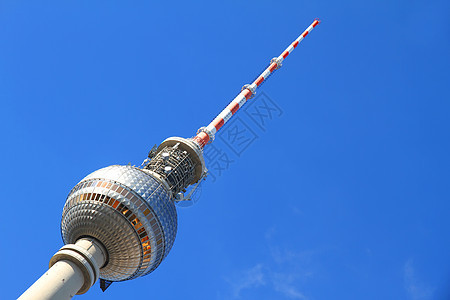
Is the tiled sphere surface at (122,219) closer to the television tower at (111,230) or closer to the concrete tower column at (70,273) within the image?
the television tower at (111,230)

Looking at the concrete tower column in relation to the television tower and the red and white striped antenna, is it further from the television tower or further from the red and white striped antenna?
the red and white striped antenna

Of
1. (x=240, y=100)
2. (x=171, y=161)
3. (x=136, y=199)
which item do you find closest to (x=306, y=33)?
(x=240, y=100)

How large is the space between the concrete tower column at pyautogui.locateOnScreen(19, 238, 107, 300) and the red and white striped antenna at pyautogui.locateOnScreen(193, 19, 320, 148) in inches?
791

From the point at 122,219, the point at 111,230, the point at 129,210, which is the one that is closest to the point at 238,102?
the point at 129,210

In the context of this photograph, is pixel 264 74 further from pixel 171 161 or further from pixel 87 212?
pixel 87 212

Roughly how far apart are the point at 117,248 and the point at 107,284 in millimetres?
8071

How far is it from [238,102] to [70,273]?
3227 cm

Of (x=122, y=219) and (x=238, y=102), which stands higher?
(x=238, y=102)

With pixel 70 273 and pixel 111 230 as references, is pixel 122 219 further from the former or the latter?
pixel 70 273

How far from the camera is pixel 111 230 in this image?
97.5 ft

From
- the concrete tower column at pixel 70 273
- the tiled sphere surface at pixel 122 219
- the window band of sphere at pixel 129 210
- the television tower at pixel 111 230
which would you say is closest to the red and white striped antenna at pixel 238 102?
the television tower at pixel 111 230

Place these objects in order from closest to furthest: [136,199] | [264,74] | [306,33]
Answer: [136,199] < [264,74] < [306,33]

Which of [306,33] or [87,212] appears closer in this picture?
[87,212]

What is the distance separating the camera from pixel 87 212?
30.4 metres
